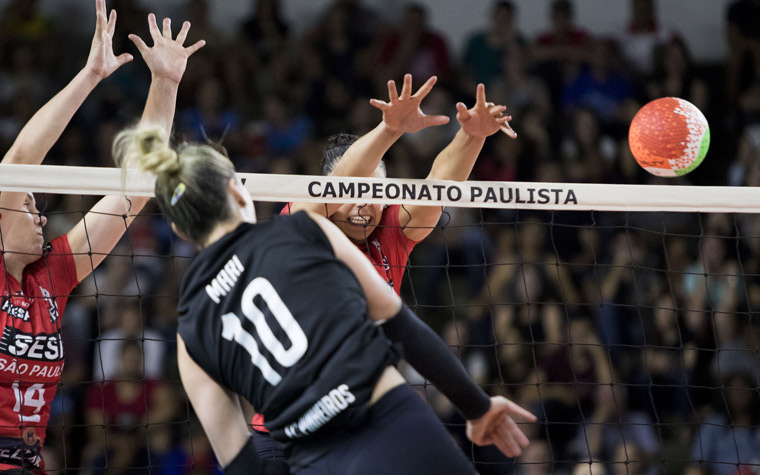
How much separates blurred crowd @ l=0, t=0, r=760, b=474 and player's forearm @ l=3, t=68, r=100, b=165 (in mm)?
2252

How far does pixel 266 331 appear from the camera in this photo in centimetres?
209

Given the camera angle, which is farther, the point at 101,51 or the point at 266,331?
the point at 101,51

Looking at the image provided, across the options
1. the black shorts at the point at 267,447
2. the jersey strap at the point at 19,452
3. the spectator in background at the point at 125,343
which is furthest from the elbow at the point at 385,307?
the spectator in background at the point at 125,343

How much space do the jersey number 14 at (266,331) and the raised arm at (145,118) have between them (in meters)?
1.41

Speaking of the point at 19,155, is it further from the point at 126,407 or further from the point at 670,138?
the point at 126,407

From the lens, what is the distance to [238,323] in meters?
2.12

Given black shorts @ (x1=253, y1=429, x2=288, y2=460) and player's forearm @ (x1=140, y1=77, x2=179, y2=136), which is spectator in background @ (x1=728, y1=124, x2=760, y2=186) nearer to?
player's forearm @ (x1=140, y1=77, x2=179, y2=136)

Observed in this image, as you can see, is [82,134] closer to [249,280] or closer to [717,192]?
[717,192]

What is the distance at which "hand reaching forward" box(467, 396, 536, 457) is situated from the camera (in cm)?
242

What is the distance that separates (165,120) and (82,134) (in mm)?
4656

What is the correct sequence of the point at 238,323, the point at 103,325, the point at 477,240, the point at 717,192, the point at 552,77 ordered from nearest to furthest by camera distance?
the point at 238,323, the point at 717,192, the point at 103,325, the point at 477,240, the point at 552,77

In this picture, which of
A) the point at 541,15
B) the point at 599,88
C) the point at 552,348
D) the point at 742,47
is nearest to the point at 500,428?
the point at 552,348

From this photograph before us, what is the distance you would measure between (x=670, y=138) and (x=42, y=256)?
2571 millimetres

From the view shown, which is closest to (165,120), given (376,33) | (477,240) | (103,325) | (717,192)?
(717,192)
